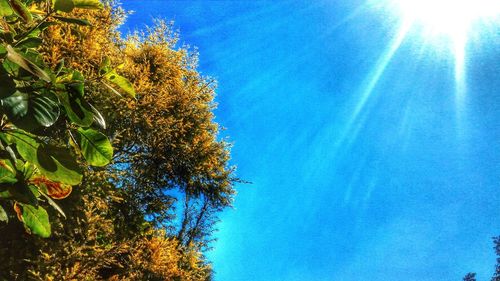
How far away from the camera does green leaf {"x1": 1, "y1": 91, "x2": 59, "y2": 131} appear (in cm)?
93

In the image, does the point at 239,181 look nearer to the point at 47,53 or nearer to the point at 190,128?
the point at 190,128

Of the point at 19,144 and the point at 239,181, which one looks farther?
the point at 239,181

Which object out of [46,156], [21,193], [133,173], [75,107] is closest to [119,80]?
[75,107]

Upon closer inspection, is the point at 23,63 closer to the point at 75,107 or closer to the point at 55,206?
the point at 75,107

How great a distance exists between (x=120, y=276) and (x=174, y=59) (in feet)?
29.3

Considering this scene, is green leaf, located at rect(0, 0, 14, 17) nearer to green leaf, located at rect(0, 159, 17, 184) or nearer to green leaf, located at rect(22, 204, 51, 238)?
green leaf, located at rect(0, 159, 17, 184)

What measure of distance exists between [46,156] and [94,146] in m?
0.15

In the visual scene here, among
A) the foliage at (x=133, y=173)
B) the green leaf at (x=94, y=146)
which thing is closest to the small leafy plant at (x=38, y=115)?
the green leaf at (x=94, y=146)

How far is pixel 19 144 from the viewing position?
41.8 inches

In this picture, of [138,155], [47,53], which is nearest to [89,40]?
[47,53]

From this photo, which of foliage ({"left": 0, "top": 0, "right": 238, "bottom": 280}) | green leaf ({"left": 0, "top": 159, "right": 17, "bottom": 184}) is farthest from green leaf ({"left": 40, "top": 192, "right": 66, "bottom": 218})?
foliage ({"left": 0, "top": 0, "right": 238, "bottom": 280})

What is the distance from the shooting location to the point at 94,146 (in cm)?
118

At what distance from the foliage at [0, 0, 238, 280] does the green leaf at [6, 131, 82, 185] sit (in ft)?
14.6

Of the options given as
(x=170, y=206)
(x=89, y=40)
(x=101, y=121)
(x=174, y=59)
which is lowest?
(x=101, y=121)
